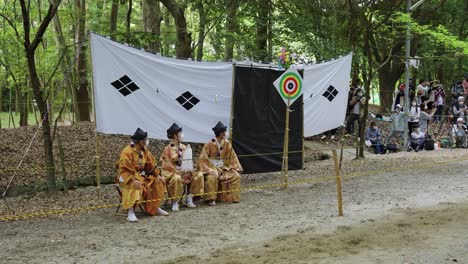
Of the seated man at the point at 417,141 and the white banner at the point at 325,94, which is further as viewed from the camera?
the seated man at the point at 417,141

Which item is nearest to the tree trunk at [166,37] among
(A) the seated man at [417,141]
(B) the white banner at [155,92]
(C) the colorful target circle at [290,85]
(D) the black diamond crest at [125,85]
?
(B) the white banner at [155,92]

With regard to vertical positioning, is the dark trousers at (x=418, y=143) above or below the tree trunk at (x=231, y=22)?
below

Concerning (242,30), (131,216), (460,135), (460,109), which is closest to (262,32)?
(242,30)

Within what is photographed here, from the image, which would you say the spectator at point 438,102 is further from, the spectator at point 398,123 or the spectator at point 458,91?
the spectator at point 398,123

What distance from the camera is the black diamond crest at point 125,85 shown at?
22.9ft

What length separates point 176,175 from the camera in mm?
6828

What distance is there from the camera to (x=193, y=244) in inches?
202

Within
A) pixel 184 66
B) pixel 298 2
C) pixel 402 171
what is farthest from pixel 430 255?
pixel 298 2

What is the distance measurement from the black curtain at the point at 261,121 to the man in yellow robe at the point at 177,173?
1.39m

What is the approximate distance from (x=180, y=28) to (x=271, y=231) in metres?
6.43

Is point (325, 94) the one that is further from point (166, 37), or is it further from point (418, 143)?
point (166, 37)

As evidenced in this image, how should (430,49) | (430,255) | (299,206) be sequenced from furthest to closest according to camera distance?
(430,49) < (299,206) < (430,255)

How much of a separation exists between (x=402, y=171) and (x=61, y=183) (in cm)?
700

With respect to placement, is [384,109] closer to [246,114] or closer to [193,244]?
[246,114]
